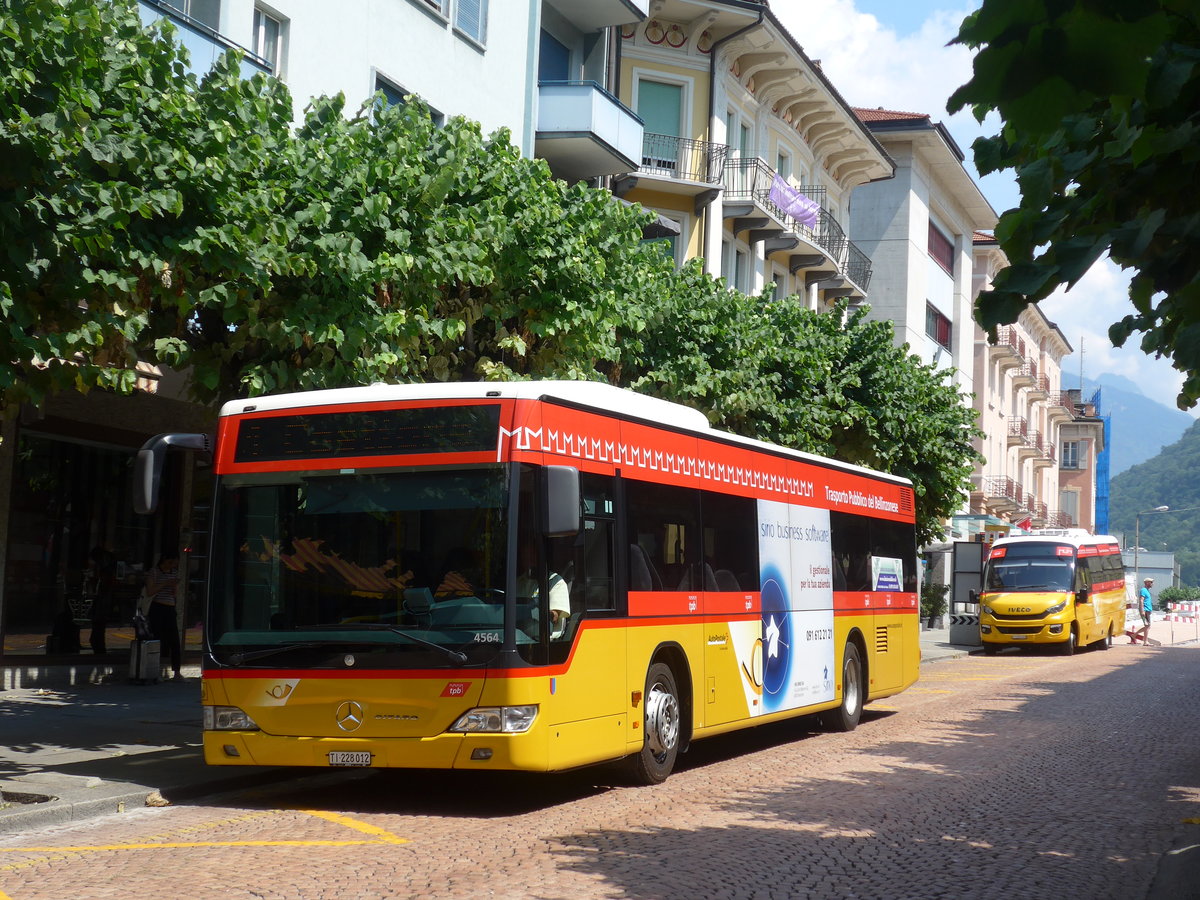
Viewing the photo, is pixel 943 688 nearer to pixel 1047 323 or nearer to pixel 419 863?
pixel 419 863

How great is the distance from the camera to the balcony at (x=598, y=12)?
93.1 feet

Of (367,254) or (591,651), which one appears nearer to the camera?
(591,651)

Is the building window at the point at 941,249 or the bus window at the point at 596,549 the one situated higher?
the building window at the point at 941,249

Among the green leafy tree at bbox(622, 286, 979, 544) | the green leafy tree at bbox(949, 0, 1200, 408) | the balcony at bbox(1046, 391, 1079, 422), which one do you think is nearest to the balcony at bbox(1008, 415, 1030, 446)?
the balcony at bbox(1046, 391, 1079, 422)

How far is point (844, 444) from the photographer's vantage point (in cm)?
2909

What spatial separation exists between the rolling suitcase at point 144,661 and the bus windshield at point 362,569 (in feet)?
28.5

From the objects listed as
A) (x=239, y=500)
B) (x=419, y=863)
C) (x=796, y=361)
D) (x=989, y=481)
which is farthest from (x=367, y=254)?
(x=989, y=481)

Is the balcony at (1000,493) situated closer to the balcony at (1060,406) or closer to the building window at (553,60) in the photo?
the balcony at (1060,406)

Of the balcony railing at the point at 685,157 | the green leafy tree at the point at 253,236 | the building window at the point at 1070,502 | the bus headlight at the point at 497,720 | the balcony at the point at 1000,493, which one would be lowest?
the bus headlight at the point at 497,720

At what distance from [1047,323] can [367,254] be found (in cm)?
7440

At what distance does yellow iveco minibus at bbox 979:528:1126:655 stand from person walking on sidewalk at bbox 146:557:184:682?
23.1m

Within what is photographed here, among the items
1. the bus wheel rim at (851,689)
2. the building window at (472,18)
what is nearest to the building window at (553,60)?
the building window at (472,18)

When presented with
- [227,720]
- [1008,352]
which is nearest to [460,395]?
[227,720]

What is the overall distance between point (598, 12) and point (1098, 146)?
24.9m
